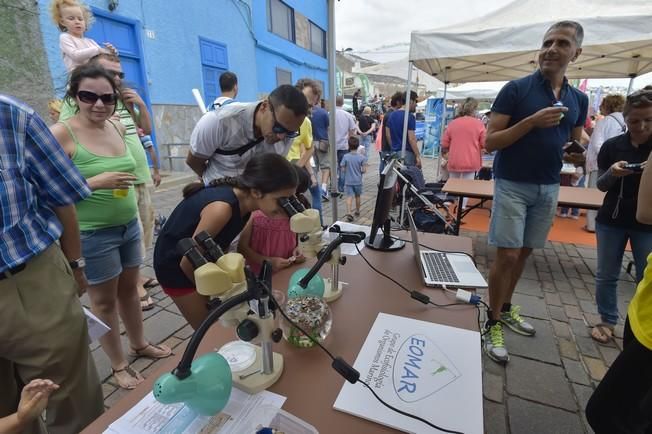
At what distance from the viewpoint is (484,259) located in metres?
3.59

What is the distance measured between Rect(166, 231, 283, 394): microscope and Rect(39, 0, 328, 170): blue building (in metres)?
3.33

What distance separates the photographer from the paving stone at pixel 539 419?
5.27ft

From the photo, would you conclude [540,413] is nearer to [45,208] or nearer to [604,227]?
[604,227]

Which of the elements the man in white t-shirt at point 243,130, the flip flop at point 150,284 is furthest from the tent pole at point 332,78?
the flip flop at point 150,284

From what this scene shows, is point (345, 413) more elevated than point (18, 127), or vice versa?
point (18, 127)

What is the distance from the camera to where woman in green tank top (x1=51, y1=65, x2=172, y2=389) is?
1.51 metres

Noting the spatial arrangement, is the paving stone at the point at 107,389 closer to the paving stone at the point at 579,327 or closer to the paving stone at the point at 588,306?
the paving stone at the point at 579,327

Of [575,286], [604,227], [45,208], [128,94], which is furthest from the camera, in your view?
[575,286]

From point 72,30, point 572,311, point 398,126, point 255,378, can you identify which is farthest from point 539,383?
point 398,126

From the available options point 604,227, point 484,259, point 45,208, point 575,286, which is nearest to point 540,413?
point 604,227

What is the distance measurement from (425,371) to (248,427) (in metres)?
0.49

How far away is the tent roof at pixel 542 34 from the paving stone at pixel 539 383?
2.80 metres

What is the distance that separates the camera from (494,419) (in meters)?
1.67

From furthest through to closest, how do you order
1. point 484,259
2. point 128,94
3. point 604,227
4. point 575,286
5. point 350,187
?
point 350,187
point 484,259
point 575,286
point 128,94
point 604,227
